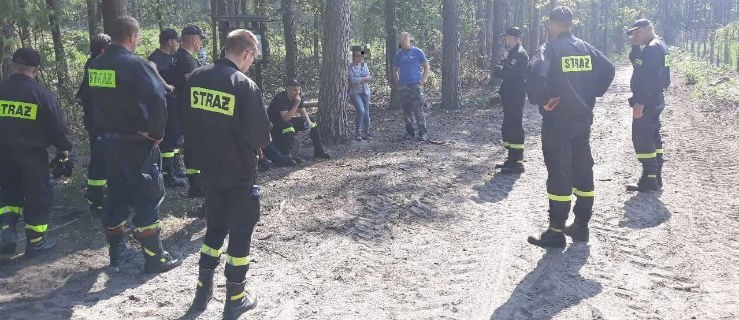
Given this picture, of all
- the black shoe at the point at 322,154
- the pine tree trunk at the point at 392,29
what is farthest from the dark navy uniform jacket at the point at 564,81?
the pine tree trunk at the point at 392,29

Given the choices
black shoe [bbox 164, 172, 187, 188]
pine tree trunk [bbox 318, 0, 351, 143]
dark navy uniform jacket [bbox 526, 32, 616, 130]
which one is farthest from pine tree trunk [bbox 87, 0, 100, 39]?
dark navy uniform jacket [bbox 526, 32, 616, 130]

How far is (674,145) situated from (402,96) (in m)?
5.23

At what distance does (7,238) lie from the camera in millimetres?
5828

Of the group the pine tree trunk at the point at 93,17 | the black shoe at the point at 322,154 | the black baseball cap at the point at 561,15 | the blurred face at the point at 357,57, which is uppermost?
the pine tree trunk at the point at 93,17

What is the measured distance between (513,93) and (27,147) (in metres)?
6.49

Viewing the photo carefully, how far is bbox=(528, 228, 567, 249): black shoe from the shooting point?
5762mm

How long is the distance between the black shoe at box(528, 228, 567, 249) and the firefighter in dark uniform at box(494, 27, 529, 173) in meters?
3.26

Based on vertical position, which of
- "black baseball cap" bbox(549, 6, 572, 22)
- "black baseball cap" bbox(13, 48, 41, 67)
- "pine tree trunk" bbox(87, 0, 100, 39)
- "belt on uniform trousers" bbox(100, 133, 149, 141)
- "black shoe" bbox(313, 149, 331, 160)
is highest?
"pine tree trunk" bbox(87, 0, 100, 39)

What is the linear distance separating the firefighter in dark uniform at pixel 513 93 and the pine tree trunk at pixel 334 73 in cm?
339

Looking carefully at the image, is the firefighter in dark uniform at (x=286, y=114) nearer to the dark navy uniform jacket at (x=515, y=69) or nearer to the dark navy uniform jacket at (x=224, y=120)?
the dark navy uniform jacket at (x=515, y=69)

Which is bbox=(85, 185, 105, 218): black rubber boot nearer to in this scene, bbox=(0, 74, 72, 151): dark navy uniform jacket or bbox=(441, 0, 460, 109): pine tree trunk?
bbox=(0, 74, 72, 151): dark navy uniform jacket

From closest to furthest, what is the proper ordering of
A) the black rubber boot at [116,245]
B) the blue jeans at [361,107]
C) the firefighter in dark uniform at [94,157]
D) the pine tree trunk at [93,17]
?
the black rubber boot at [116,245], the firefighter in dark uniform at [94,157], the blue jeans at [361,107], the pine tree trunk at [93,17]

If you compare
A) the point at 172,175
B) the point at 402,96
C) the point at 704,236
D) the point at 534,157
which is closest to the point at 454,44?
the point at 402,96

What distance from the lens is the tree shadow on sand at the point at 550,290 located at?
14.6 ft
